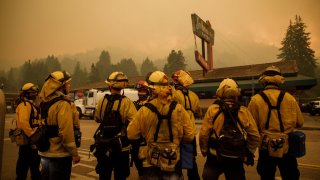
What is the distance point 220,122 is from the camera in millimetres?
3510

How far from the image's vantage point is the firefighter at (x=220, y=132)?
3445mm

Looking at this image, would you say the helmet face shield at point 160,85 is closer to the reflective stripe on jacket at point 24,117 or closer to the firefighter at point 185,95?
the firefighter at point 185,95

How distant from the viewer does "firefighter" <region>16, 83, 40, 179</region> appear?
15.3 feet

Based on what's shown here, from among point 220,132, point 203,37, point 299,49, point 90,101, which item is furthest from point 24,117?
point 299,49

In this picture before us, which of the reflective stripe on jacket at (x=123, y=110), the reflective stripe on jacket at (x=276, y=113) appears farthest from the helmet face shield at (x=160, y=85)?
the reflective stripe on jacket at (x=276, y=113)

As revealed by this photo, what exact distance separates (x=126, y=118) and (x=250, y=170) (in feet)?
12.5

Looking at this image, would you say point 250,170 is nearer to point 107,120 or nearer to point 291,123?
point 291,123

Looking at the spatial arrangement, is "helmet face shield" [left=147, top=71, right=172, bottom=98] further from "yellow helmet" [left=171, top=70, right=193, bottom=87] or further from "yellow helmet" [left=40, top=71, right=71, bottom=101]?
"yellow helmet" [left=171, top=70, right=193, bottom=87]

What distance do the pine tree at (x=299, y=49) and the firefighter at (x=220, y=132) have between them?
70.6 meters

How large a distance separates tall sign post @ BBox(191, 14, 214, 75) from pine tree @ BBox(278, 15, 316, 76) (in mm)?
42876

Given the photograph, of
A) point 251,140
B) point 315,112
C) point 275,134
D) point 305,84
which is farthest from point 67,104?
point 315,112

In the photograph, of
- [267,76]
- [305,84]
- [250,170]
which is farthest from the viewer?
[305,84]

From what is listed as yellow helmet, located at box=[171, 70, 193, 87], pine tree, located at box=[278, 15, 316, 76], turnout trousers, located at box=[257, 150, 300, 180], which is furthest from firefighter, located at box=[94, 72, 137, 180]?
pine tree, located at box=[278, 15, 316, 76]

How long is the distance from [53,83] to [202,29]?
30.2m
